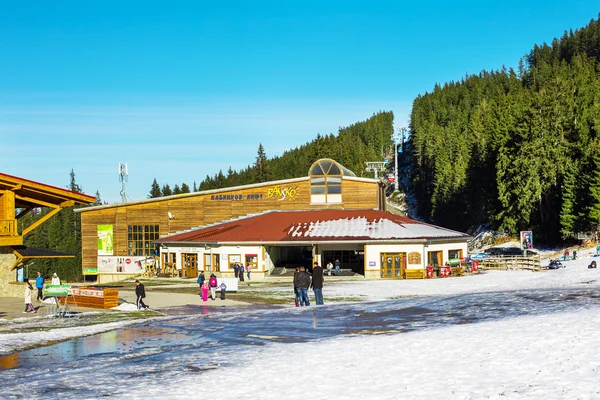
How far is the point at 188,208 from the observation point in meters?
64.9

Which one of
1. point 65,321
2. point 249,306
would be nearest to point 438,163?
point 249,306

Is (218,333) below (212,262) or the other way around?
below

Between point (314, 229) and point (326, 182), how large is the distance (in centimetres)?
799

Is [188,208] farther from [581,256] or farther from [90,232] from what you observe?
[581,256]

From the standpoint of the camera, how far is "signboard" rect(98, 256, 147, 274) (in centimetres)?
6450

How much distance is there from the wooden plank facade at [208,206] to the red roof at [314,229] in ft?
3.78

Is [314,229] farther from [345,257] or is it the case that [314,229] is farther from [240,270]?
[240,270]

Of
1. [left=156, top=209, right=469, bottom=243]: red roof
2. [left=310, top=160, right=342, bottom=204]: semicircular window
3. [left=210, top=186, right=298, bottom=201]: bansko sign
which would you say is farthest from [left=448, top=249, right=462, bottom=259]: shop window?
[left=210, top=186, right=298, bottom=201]: bansko sign

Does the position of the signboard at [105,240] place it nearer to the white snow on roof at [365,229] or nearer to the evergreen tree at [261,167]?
the white snow on roof at [365,229]

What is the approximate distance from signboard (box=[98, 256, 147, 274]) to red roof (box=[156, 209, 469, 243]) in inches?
213

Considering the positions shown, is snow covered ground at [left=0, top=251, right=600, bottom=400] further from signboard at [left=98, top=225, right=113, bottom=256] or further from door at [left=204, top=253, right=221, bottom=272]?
signboard at [left=98, top=225, right=113, bottom=256]

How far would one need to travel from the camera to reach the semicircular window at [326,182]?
210ft

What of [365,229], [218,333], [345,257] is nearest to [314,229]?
[365,229]

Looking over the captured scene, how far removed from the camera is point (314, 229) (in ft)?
189
